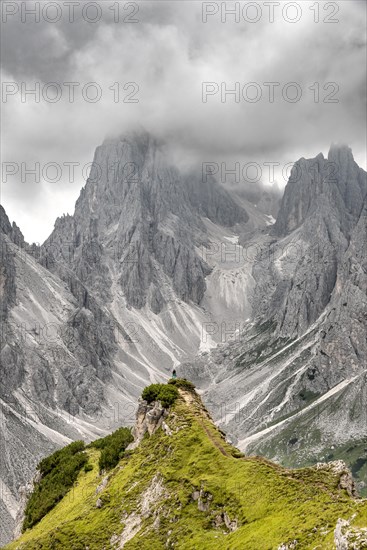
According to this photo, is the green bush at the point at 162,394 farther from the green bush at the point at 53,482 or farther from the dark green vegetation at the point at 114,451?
the green bush at the point at 53,482

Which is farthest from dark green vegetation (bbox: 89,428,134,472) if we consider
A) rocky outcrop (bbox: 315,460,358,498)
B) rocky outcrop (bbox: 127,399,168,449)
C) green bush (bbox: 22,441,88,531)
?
rocky outcrop (bbox: 315,460,358,498)

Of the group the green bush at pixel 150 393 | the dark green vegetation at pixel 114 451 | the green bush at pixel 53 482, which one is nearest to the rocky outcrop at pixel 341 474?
the green bush at pixel 150 393

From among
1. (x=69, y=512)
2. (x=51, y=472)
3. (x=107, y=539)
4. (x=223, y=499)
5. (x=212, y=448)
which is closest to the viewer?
(x=223, y=499)

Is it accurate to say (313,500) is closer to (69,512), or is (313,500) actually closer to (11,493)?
(69,512)

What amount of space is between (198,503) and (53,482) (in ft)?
82.8

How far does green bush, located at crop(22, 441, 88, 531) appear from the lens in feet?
163

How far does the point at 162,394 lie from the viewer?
4453cm

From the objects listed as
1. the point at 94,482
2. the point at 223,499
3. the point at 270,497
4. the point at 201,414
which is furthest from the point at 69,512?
the point at 270,497

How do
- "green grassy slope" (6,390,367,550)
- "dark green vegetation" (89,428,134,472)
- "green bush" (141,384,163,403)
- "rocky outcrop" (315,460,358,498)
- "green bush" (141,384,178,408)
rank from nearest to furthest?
1. "green grassy slope" (6,390,367,550)
2. "rocky outcrop" (315,460,358,498)
3. "green bush" (141,384,178,408)
4. "green bush" (141,384,163,403)
5. "dark green vegetation" (89,428,134,472)

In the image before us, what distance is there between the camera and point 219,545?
27.5m

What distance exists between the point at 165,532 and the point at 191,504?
2.15 meters

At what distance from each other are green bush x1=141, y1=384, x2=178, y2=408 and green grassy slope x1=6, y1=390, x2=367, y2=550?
69 cm

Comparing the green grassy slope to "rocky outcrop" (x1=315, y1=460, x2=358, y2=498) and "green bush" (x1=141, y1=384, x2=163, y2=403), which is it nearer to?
"rocky outcrop" (x1=315, y1=460, x2=358, y2=498)

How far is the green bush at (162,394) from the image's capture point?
1732 inches
